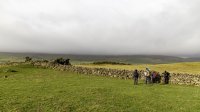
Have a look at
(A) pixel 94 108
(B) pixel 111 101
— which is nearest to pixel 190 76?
(B) pixel 111 101

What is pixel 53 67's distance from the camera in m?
77.8

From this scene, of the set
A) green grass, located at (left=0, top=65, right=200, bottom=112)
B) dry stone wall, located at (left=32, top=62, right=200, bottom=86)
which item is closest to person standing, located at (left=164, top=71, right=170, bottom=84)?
dry stone wall, located at (left=32, top=62, right=200, bottom=86)

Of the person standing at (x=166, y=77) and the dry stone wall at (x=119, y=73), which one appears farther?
the person standing at (x=166, y=77)

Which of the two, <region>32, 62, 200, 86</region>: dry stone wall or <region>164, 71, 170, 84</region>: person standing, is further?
<region>164, 71, 170, 84</region>: person standing

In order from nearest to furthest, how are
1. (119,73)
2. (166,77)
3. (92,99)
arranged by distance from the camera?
(92,99) → (166,77) → (119,73)

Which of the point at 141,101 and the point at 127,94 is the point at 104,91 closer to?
the point at 127,94

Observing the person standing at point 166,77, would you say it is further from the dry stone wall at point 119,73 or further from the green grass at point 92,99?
the green grass at point 92,99

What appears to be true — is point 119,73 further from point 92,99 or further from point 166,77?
point 92,99

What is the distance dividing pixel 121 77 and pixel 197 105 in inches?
1153

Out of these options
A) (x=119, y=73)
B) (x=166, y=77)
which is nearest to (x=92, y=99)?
(x=166, y=77)

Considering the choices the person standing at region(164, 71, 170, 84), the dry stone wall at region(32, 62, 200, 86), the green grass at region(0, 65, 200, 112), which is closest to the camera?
the green grass at region(0, 65, 200, 112)

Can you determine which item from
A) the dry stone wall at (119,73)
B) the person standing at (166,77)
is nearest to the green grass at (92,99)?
the dry stone wall at (119,73)

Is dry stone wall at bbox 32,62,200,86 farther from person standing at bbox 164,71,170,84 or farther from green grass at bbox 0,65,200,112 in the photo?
green grass at bbox 0,65,200,112

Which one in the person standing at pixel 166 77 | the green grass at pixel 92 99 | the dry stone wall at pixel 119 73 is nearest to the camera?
the green grass at pixel 92 99
